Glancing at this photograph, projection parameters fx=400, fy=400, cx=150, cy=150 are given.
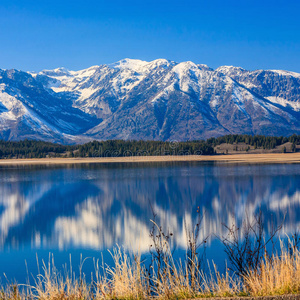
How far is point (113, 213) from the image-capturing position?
1506 inches

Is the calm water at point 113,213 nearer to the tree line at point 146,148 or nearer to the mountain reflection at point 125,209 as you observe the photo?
the mountain reflection at point 125,209

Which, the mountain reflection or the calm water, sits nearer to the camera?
the calm water

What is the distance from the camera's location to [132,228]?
30.3m

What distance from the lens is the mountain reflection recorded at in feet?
92.7

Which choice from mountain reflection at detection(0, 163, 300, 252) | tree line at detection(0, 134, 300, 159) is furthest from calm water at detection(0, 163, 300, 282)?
tree line at detection(0, 134, 300, 159)

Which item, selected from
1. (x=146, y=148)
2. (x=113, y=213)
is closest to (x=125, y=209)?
(x=113, y=213)

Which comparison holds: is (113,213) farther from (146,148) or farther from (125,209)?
(146,148)

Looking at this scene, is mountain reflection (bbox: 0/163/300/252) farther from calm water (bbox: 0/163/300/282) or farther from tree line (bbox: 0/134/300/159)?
tree line (bbox: 0/134/300/159)

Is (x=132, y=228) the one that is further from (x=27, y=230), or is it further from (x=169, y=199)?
(x=169, y=199)

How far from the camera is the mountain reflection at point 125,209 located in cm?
2825

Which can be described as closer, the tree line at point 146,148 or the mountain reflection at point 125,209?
the mountain reflection at point 125,209

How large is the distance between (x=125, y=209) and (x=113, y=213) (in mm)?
2302

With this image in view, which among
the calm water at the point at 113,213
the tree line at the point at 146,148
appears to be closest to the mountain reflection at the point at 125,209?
the calm water at the point at 113,213

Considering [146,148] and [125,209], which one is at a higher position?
[146,148]
